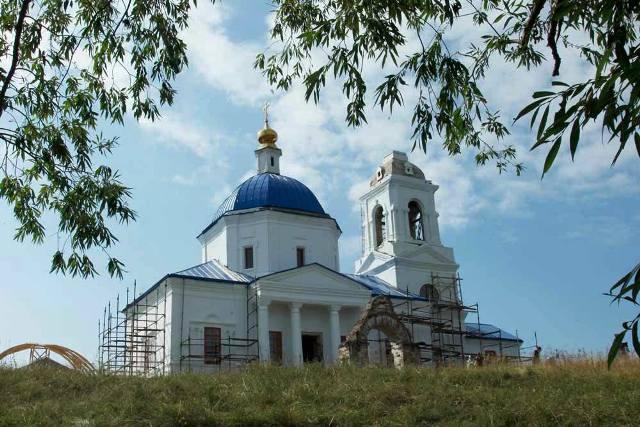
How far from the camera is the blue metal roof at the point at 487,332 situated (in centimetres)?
3222

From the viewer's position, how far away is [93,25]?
25.2 feet

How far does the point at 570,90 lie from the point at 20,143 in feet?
20.5

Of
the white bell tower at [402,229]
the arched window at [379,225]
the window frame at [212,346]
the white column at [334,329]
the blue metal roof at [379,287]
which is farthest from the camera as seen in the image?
the arched window at [379,225]

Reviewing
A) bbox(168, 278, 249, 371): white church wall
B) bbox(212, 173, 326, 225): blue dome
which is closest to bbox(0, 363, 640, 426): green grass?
bbox(168, 278, 249, 371): white church wall

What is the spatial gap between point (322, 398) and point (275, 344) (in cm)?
1448

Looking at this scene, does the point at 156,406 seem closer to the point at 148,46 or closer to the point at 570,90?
the point at 148,46

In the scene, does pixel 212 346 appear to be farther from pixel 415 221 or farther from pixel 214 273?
pixel 415 221

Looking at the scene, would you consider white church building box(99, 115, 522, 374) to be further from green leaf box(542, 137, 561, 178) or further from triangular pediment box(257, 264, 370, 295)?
green leaf box(542, 137, 561, 178)

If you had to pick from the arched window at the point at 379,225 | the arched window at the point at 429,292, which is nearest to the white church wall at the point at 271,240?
the arched window at the point at 379,225

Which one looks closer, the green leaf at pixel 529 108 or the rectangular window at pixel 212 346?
the green leaf at pixel 529 108

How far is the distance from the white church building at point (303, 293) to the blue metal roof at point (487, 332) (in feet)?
0.26

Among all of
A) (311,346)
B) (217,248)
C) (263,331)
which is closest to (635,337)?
(263,331)

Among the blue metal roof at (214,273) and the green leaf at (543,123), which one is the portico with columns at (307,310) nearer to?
the blue metal roof at (214,273)

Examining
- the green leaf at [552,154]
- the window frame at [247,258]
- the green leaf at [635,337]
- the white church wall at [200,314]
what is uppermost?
the window frame at [247,258]
